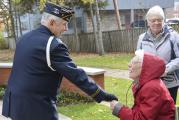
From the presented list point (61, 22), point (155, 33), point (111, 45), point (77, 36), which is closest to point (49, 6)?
point (61, 22)

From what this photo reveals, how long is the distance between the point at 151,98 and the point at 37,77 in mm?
1141

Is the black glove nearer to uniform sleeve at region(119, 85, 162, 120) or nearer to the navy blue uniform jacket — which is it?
the navy blue uniform jacket

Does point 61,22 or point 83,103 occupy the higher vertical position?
point 61,22

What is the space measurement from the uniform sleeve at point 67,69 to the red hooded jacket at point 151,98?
562mm

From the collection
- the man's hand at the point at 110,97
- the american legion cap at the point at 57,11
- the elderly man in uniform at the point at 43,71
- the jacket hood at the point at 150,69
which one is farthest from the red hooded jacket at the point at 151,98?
the american legion cap at the point at 57,11

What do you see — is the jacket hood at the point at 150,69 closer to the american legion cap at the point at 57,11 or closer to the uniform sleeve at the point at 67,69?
the uniform sleeve at the point at 67,69

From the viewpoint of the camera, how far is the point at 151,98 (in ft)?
11.9

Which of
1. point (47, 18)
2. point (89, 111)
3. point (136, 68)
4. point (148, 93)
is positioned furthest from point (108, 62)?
point (148, 93)

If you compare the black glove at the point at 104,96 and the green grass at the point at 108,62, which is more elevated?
the black glove at the point at 104,96

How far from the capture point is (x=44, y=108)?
4359mm

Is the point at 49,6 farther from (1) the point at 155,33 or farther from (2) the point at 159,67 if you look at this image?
(1) the point at 155,33

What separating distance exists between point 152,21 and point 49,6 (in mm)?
1480

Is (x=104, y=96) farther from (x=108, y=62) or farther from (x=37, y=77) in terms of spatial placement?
(x=108, y=62)

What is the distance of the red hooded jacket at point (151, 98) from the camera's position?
363cm
